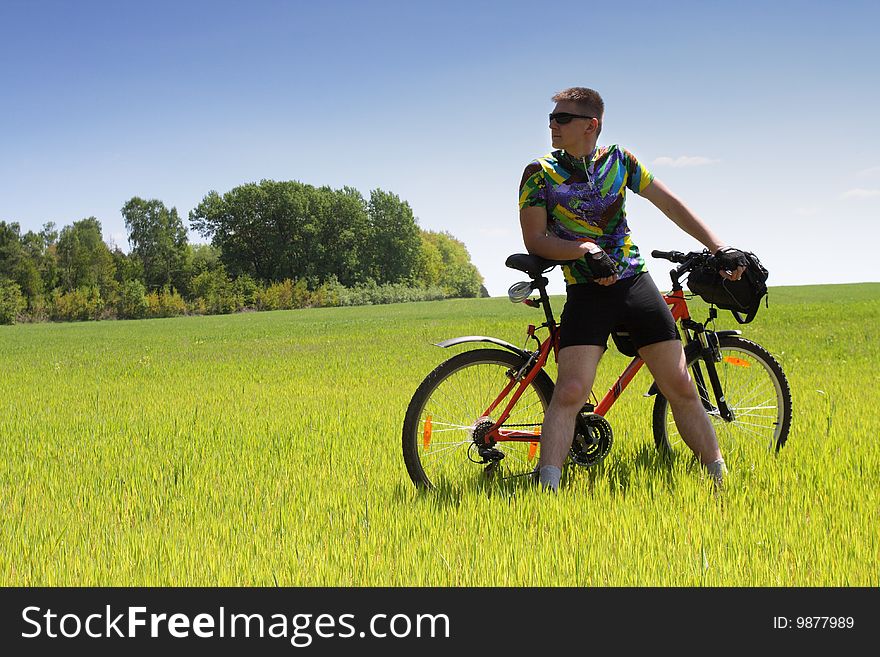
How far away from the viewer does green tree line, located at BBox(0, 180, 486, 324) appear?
7856 cm

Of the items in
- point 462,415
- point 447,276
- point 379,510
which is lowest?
point 379,510

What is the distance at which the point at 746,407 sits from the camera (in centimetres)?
551

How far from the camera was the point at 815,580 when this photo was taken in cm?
329

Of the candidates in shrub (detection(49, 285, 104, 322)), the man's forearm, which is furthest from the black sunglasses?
shrub (detection(49, 285, 104, 322))

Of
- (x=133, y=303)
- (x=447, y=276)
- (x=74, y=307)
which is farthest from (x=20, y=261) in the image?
(x=447, y=276)

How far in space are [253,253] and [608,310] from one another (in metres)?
90.5

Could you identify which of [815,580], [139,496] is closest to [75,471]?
[139,496]

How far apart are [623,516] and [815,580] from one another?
3.27ft

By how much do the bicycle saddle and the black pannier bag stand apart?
3.46 ft

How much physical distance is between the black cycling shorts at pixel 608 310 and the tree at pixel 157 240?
85.7 m

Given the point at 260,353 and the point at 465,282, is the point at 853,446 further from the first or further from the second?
the point at 465,282

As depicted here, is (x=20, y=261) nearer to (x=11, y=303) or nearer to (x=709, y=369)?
(x=11, y=303)

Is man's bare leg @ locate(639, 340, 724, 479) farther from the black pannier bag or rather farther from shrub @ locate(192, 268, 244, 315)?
shrub @ locate(192, 268, 244, 315)

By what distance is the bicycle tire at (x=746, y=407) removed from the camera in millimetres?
5379
